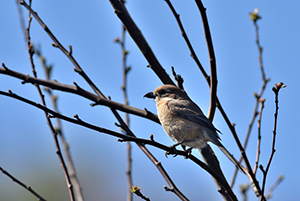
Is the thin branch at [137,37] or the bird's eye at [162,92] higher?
the bird's eye at [162,92]

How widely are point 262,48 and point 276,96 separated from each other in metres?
1.18

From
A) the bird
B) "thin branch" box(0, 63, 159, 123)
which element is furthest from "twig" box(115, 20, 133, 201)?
"thin branch" box(0, 63, 159, 123)

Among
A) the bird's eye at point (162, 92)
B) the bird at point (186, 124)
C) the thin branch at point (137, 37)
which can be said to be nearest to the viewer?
the thin branch at point (137, 37)

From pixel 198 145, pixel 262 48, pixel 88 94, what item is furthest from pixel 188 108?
pixel 88 94

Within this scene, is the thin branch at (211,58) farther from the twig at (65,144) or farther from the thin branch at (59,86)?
the twig at (65,144)

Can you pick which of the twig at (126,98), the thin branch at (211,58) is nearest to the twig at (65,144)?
the twig at (126,98)

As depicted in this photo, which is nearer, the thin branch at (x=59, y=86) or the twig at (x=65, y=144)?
the thin branch at (x=59, y=86)

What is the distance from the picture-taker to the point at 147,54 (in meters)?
3.52

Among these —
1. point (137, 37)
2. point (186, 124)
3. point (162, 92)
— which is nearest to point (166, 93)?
point (162, 92)

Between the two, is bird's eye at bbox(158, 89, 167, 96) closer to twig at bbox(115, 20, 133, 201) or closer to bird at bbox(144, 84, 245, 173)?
bird at bbox(144, 84, 245, 173)

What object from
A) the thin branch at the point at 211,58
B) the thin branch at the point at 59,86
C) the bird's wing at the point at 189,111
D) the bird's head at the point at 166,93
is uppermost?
the bird's head at the point at 166,93

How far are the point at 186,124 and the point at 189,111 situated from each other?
0.26m

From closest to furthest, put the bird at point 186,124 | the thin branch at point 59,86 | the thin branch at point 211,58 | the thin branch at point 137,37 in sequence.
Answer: the thin branch at point 59,86, the thin branch at point 211,58, the thin branch at point 137,37, the bird at point 186,124

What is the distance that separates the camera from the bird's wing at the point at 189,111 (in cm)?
411
